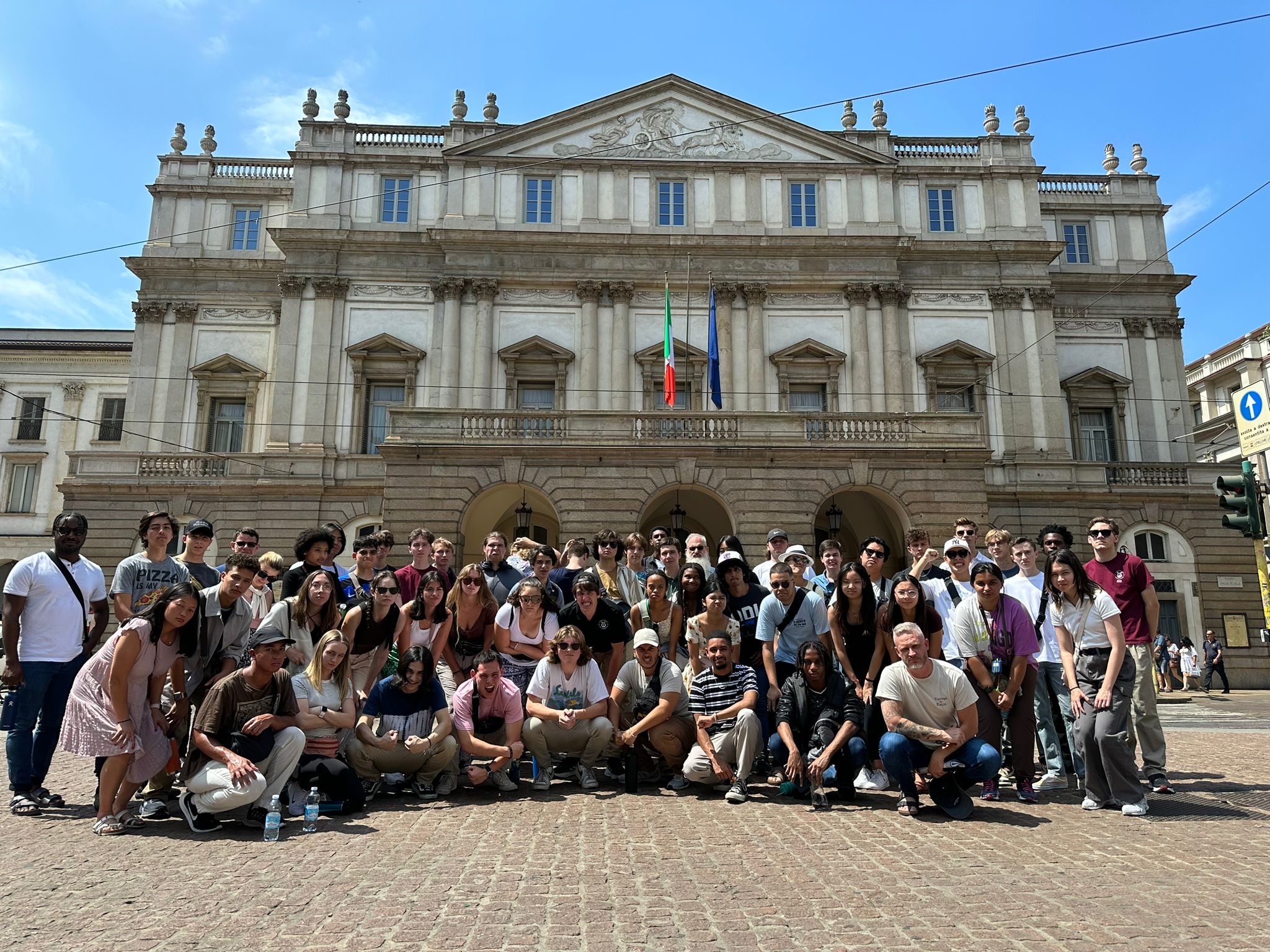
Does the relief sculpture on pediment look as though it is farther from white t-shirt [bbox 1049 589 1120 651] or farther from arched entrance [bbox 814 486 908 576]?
white t-shirt [bbox 1049 589 1120 651]

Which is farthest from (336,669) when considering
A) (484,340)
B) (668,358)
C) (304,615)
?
(484,340)

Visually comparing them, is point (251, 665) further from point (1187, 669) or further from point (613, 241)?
point (1187, 669)

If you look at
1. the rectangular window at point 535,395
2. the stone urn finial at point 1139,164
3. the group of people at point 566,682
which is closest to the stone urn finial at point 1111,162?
the stone urn finial at point 1139,164

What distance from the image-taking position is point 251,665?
21.7 feet

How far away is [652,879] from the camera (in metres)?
5.08

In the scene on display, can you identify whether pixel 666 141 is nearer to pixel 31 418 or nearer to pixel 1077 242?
pixel 1077 242

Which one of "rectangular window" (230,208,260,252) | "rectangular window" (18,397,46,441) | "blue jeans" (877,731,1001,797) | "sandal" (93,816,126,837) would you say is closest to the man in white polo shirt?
"sandal" (93,816,126,837)

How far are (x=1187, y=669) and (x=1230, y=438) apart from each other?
75.3 ft

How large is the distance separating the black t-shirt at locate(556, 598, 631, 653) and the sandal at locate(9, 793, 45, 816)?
4.41 metres

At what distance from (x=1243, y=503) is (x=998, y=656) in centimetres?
446

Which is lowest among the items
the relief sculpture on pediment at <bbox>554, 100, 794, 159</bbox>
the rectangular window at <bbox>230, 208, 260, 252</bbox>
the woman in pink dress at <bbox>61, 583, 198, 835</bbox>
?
the woman in pink dress at <bbox>61, 583, 198, 835</bbox>

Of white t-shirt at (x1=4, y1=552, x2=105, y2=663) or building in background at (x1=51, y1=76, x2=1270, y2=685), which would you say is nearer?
white t-shirt at (x1=4, y1=552, x2=105, y2=663)

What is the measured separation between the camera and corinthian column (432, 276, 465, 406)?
28.9m

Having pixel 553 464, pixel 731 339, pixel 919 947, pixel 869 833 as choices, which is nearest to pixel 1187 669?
pixel 731 339
